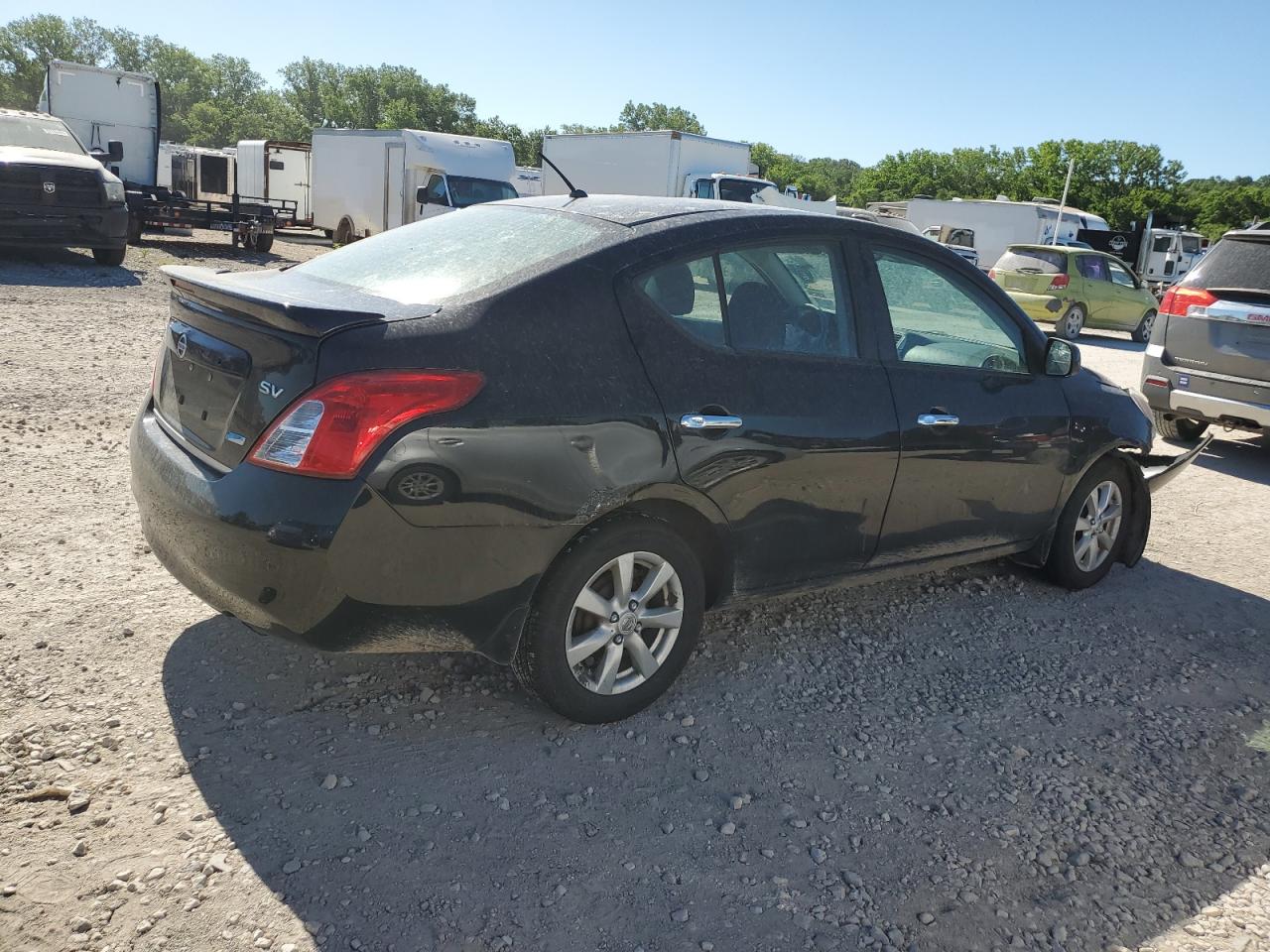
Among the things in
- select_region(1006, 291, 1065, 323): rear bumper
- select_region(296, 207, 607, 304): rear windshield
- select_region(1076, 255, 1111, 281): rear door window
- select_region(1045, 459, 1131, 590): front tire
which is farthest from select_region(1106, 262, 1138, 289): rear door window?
select_region(296, 207, 607, 304): rear windshield

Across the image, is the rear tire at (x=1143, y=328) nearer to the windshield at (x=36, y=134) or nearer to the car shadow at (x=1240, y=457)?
the car shadow at (x=1240, y=457)

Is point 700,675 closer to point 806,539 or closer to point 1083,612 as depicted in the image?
point 806,539

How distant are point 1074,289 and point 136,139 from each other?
18885 mm

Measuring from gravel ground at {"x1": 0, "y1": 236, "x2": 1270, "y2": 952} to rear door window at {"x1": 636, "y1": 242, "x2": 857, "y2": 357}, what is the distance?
4.12ft

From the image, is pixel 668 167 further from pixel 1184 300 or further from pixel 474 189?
pixel 1184 300

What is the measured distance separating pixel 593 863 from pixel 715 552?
1198 mm

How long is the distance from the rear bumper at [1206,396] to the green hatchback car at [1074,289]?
965cm

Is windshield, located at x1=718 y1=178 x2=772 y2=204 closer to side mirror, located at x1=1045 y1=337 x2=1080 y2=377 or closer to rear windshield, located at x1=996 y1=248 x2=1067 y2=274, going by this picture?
rear windshield, located at x1=996 y1=248 x2=1067 y2=274

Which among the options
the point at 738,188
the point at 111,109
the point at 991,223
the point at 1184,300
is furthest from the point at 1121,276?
the point at 111,109

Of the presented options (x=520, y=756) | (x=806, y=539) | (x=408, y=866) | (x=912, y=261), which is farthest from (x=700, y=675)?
(x=912, y=261)

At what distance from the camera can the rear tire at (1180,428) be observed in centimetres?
904

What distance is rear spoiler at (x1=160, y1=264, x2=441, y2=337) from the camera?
2.79 meters

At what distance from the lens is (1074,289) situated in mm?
17844

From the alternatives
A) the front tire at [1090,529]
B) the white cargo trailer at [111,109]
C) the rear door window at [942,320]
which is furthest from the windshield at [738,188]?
the rear door window at [942,320]
